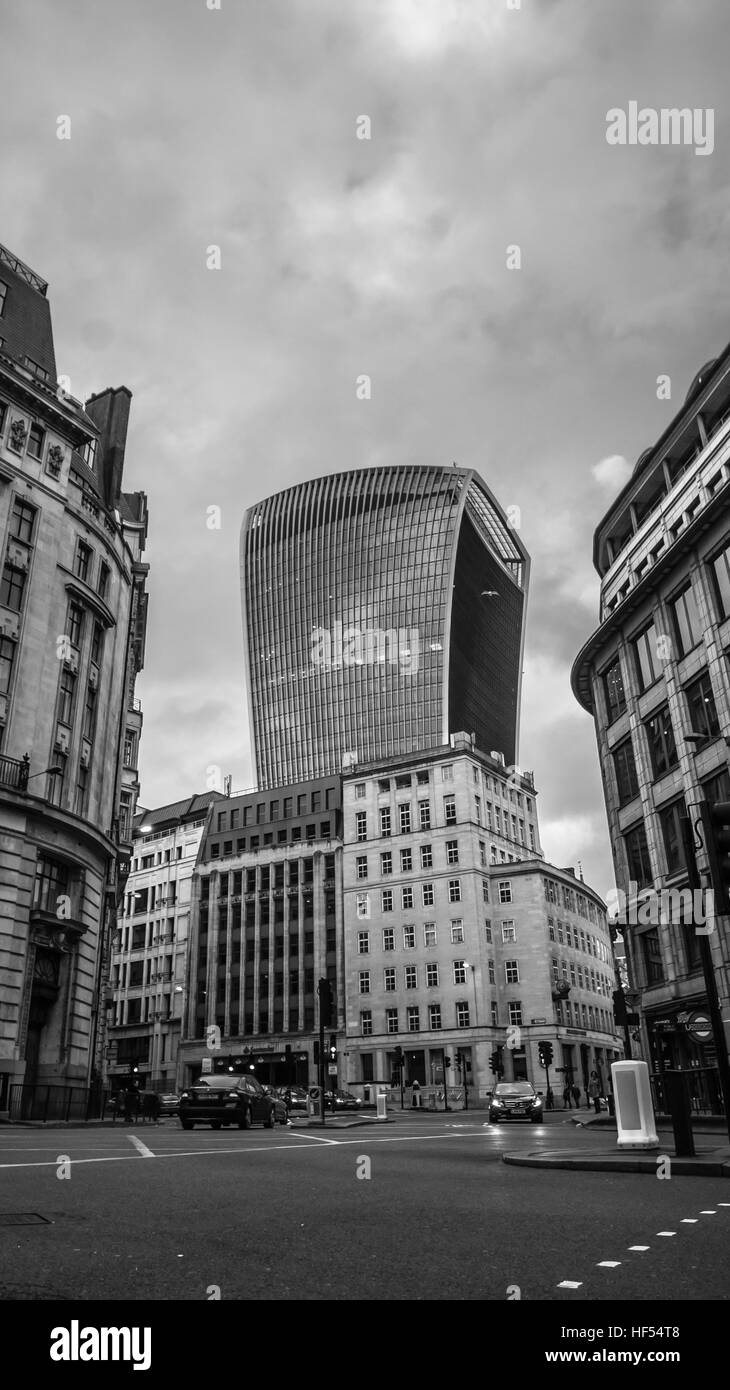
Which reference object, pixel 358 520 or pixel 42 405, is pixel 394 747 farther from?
pixel 42 405

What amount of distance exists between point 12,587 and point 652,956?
29.8 m

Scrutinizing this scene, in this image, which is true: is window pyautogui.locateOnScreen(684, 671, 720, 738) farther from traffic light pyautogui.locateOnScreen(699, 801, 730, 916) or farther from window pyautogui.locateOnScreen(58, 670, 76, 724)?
window pyautogui.locateOnScreen(58, 670, 76, 724)

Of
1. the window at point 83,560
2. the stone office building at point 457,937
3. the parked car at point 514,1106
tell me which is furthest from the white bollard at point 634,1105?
the stone office building at point 457,937

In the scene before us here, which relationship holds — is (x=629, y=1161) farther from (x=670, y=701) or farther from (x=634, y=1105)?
(x=670, y=701)

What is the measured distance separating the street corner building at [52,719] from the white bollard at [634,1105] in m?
23.1

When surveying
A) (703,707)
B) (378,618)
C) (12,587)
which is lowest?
(703,707)

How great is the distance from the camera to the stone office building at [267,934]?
10038 centimetres

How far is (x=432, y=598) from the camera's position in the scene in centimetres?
14975

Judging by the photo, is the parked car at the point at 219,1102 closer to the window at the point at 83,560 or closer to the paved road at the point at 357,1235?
the paved road at the point at 357,1235

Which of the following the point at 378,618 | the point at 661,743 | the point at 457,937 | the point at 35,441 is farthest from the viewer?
the point at 378,618

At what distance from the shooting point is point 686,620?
3753 centimetres

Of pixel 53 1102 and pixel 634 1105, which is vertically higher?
pixel 53 1102

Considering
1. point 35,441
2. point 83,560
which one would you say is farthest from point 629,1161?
point 35,441
